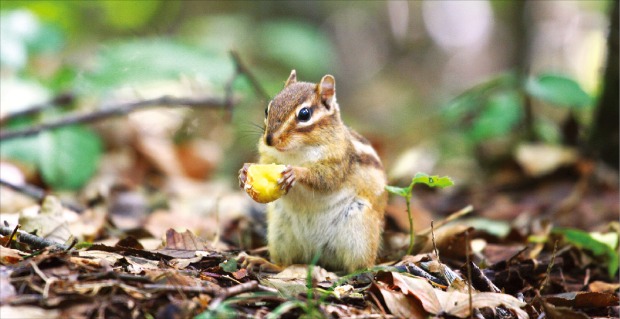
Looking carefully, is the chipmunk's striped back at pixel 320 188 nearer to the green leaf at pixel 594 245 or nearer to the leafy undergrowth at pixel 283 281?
the leafy undergrowth at pixel 283 281

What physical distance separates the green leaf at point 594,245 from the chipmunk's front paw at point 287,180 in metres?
1.82

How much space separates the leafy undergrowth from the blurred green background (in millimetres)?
1327

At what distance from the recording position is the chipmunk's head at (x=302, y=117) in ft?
12.4

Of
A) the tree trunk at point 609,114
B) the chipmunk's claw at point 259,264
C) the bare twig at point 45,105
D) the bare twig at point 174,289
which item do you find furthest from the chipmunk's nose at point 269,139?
the tree trunk at point 609,114

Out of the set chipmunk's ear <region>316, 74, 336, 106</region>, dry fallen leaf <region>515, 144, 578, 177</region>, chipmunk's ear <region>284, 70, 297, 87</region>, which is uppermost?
chipmunk's ear <region>284, 70, 297, 87</region>

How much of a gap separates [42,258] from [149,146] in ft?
15.8

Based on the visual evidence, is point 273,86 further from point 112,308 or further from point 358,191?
point 112,308

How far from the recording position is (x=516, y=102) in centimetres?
636

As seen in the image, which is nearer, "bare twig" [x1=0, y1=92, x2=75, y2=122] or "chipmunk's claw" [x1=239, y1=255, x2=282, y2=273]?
"chipmunk's claw" [x1=239, y1=255, x2=282, y2=273]

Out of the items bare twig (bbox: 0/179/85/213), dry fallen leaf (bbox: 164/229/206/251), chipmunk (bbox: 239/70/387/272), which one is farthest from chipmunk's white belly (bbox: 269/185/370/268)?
bare twig (bbox: 0/179/85/213)

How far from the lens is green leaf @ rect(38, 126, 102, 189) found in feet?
19.1

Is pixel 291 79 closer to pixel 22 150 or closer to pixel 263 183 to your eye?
pixel 263 183

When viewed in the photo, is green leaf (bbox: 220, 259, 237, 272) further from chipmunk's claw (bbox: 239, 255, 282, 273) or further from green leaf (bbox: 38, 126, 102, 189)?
green leaf (bbox: 38, 126, 102, 189)

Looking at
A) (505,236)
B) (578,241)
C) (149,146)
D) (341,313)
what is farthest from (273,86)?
(341,313)
